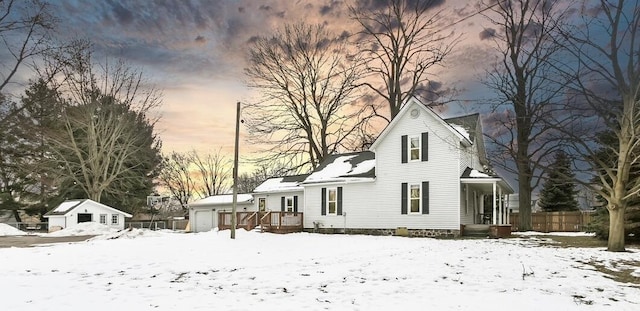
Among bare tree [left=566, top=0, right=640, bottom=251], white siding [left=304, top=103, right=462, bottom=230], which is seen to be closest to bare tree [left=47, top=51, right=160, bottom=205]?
white siding [left=304, top=103, right=462, bottom=230]

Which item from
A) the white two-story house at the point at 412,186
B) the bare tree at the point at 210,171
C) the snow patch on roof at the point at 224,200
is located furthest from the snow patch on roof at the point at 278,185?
the bare tree at the point at 210,171

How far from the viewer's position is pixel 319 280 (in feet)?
31.2

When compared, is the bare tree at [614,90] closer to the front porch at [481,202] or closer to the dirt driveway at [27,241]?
the front porch at [481,202]

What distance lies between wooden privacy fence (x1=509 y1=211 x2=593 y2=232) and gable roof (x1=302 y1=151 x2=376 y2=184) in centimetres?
1317

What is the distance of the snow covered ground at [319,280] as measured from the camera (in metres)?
7.32

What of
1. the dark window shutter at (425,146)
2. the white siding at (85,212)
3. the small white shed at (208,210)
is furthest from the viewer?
the small white shed at (208,210)

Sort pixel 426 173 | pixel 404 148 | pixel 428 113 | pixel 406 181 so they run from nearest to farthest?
pixel 426 173 < pixel 428 113 < pixel 406 181 < pixel 404 148

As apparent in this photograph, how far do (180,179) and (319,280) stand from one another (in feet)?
185

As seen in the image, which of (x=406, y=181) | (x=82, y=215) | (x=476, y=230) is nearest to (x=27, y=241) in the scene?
(x=82, y=215)

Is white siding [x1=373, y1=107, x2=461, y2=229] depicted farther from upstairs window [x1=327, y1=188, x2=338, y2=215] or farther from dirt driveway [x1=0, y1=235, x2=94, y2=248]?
dirt driveway [x1=0, y1=235, x2=94, y2=248]

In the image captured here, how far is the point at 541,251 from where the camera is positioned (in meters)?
14.8

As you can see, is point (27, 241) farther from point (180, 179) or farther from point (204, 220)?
point (180, 179)

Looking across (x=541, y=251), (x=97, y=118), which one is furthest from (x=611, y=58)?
(x=97, y=118)

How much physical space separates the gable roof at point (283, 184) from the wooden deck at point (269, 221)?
3279 millimetres
